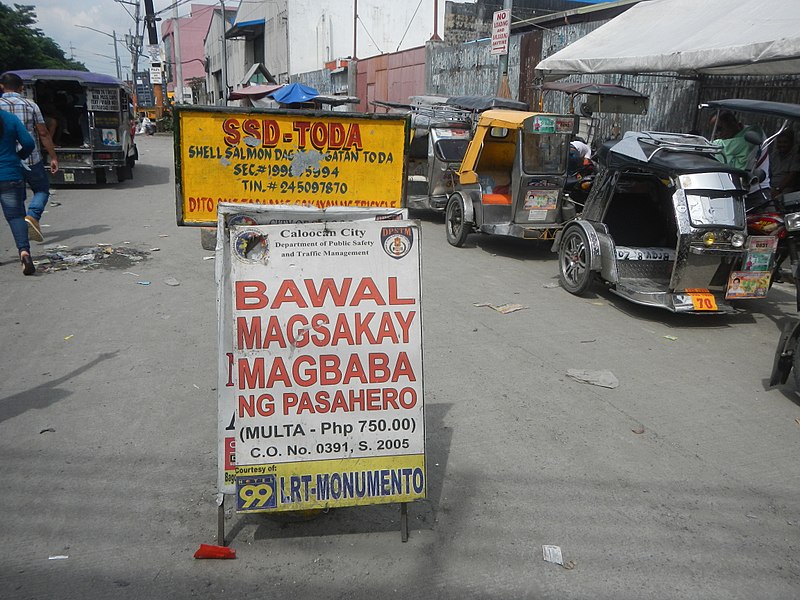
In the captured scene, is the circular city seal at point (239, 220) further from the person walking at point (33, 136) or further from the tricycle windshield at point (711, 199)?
the person walking at point (33, 136)

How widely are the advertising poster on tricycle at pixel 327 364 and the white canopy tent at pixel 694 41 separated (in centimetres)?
744

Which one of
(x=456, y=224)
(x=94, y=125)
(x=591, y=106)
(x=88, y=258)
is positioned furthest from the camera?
(x=94, y=125)

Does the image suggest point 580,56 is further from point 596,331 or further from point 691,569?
point 691,569

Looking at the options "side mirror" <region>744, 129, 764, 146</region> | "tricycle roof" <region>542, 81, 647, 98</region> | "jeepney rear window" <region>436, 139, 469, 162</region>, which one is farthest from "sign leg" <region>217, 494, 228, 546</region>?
"tricycle roof" <region>542, 81, 647, 98</region>

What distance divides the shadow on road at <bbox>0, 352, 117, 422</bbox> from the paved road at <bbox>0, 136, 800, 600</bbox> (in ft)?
0.07

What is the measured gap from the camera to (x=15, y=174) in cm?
740

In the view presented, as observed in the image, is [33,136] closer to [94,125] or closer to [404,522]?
[94,125]

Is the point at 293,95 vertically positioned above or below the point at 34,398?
above

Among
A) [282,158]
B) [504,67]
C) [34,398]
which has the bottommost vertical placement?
[34,398]

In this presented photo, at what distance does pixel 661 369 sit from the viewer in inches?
216

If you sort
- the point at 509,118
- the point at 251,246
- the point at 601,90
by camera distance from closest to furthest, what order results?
the point at 251,246 < the point at 509,118 < the point at 601,90

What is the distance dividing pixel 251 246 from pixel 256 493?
44.9 inches

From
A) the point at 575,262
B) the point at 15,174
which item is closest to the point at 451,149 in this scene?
the point at 575,262

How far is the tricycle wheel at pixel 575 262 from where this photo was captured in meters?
7.43
